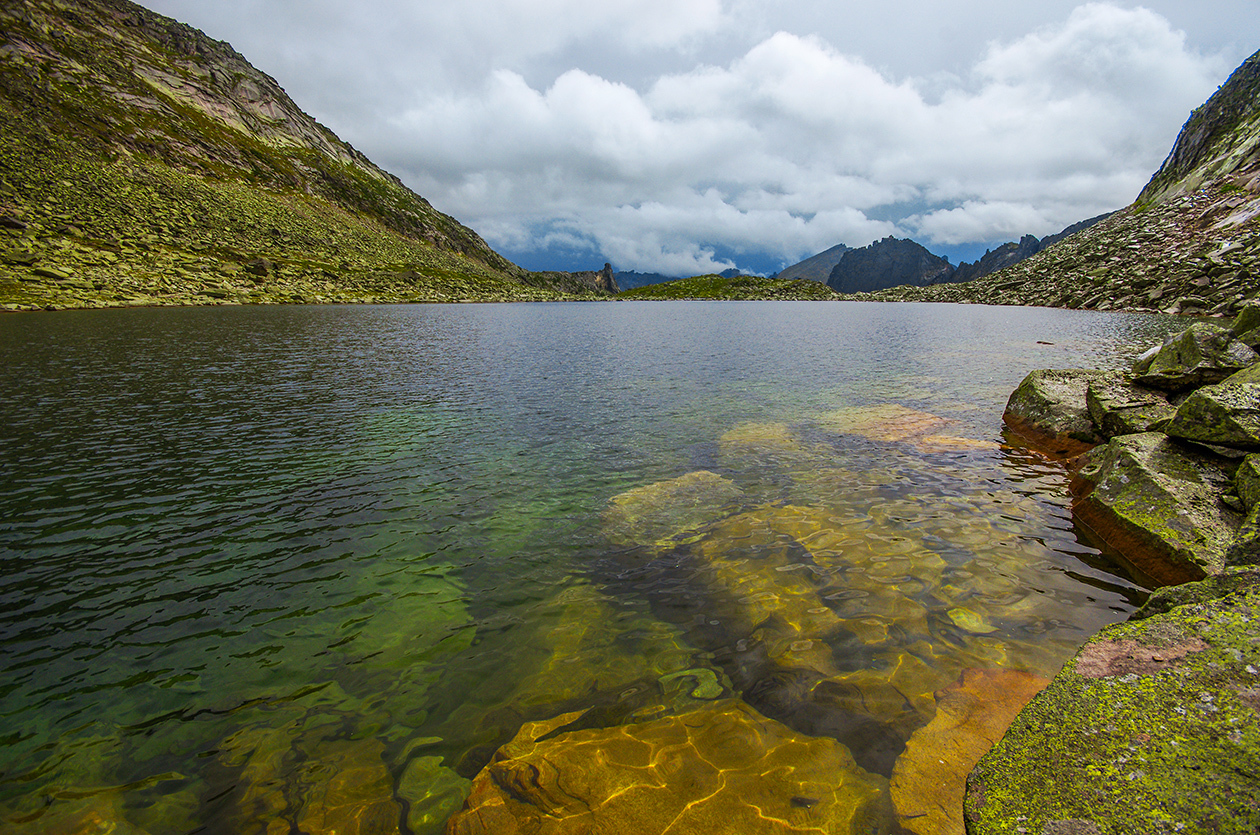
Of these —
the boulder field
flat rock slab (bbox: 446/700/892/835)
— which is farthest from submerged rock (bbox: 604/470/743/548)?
the boulder field

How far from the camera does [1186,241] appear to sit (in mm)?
116812

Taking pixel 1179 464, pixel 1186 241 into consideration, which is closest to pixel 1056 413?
pixel 1179 464

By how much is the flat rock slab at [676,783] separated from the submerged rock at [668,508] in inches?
254

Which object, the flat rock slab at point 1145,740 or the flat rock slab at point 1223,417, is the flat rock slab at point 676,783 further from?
the flat rock slab at point 1223,417

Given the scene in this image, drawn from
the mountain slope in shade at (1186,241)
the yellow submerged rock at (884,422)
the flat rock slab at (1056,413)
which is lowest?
the yellow submerged rock at (884,422)

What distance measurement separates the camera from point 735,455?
69.7 ft

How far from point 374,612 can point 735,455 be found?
48.7ft

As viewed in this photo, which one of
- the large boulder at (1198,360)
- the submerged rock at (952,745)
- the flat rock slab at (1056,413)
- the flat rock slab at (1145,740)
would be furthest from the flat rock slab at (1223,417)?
the submerged rock at (952,745)

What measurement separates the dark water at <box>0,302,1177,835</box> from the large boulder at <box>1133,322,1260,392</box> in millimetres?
6151

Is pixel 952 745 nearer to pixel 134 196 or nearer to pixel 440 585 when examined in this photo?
pixel 440 585

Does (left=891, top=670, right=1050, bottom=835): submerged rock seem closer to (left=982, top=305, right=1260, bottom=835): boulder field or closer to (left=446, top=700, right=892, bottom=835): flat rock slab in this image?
(left=446, top=700, right=892, bottom=835): flat rock slab

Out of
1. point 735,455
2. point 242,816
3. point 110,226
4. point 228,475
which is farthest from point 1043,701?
point 110,226

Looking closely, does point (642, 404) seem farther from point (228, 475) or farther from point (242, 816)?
point (242, 816)

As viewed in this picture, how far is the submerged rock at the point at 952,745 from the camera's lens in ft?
21.2
